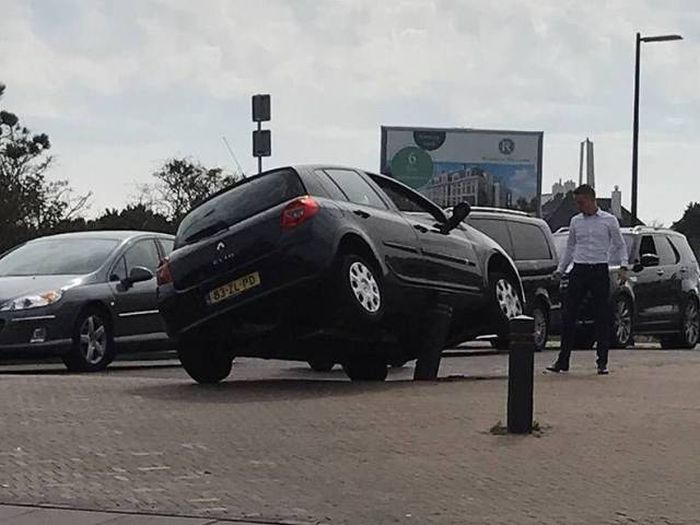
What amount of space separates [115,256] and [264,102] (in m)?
8.51

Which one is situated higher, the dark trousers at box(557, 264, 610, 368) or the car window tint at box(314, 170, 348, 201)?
the car window tint at box(314, 170, 348, 201)

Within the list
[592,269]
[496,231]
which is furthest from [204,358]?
[496,231]

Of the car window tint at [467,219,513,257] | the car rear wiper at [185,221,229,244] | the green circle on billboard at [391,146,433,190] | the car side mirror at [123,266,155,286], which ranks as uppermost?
the green circle on billboard at [391,146,433,190]

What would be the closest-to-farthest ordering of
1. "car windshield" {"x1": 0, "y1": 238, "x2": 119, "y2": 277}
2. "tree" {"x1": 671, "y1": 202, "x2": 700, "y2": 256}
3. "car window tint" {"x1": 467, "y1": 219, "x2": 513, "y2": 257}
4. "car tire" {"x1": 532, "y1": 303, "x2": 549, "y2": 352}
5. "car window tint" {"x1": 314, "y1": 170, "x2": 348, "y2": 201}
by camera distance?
"car window tint" {"x1": 314, "y1": 170, "x2": 348, "y2": 201} → "car windshield" {"x1": 0, "y1": 238, "x2": 119, "y2": 277} → "car window tint" {"x1": 467, "y1": 219, "x2": 513, "y2": 257} → "car tire" {"x1": 532, "y1": 303, "x2": 549, "y2": 352} → "tree" {"x1": 671, "y1": 202, "x2": 700, "y2": 256}

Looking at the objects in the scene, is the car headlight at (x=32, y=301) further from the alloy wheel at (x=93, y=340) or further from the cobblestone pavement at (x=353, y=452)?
the cobblestone pavement at (x=353, y=452)

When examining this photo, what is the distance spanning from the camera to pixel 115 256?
14156mm

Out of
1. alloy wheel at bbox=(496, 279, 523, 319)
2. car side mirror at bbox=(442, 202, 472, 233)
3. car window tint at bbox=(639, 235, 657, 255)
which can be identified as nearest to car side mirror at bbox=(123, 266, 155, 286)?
car side mirror at bbox=(442, 202, 472, 233)

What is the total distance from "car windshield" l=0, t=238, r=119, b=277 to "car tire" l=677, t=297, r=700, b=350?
10024mm

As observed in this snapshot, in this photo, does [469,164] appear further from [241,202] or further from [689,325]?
[241,202]

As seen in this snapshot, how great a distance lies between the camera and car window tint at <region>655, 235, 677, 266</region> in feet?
66.6

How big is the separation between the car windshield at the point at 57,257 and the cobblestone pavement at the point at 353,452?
316cm

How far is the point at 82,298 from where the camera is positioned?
13.2 m

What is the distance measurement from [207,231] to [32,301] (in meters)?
3.34

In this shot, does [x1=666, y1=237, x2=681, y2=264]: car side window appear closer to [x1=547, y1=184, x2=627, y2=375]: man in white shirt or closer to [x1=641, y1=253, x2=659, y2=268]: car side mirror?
[x1=641, y1=253, x2=659, y2=268]: car side mirror
